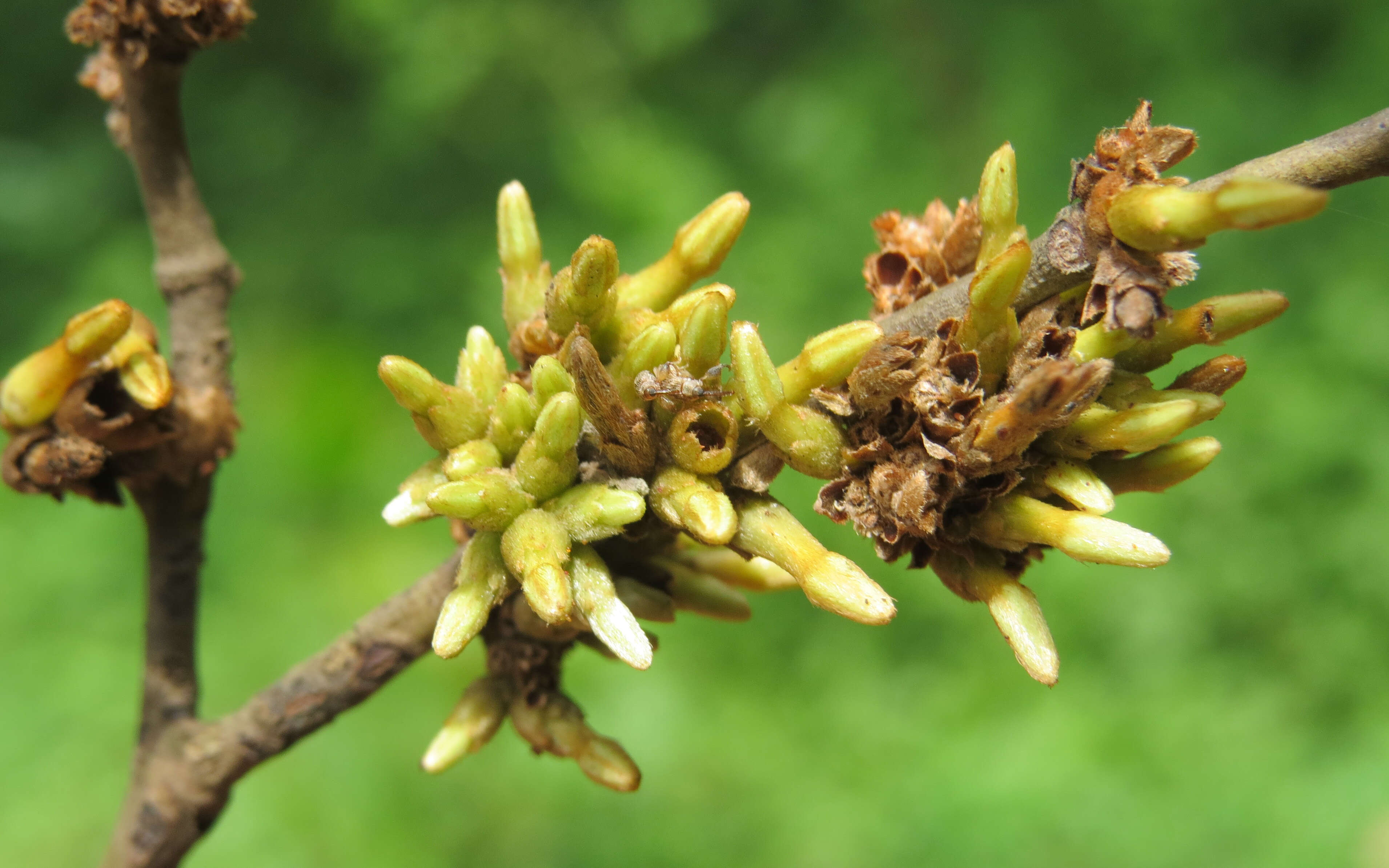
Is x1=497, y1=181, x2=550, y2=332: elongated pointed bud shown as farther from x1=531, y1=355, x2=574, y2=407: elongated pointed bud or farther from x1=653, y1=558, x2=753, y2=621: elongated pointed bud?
x1=653, y1=558, x2=753, y2=621: elongated pointed bud

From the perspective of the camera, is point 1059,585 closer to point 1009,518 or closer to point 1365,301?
point 1365,301

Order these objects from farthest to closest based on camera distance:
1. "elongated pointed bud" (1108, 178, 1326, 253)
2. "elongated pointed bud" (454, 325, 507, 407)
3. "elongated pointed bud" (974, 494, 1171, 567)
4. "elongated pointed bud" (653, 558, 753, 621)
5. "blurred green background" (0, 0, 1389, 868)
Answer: "blurred green background" (0, 0, 1389, 868) < "elongated pointed bud" (653, 558, 753, 621) < "elongated pointed bud" (454, 325, 507, 407) < "elongated pointed bud" (974, 494, 1171, 567) < "elongated pointed bud" (1108, 178, 1326, 253)

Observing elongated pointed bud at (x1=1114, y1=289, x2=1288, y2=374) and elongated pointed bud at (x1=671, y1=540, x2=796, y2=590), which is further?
elongated pointed bud at (x1=671, y1=540, x2=796, y2=590)

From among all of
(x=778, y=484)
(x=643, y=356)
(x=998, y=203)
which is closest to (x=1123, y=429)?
(x=998, y=203)

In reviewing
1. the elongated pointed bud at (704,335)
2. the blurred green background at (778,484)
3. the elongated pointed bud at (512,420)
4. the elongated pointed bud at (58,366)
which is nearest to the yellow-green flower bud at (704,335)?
the elongated pointed bud at (704,335)

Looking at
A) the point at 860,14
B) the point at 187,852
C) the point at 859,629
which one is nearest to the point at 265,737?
the point at 187,852

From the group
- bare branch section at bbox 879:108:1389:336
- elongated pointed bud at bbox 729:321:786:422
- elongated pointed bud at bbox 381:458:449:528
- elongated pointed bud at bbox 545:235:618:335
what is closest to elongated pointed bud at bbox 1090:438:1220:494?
bare branch section at bbox 879:108:1389:336

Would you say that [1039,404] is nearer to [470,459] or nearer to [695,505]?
[695,505]
